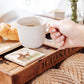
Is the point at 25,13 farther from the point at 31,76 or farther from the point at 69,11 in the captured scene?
the point at 31,76

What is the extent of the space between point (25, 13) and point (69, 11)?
18.7 inches

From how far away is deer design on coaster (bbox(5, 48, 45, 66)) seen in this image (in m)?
0.70

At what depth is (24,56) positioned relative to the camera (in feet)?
2.41

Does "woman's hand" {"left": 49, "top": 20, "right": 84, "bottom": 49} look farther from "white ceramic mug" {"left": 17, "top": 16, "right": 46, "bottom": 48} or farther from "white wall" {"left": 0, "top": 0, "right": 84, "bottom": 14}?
"white wall" {"left": 0, "top": 0, "right": 84, "bottom": 14}

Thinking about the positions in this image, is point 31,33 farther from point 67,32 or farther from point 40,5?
point 40,5

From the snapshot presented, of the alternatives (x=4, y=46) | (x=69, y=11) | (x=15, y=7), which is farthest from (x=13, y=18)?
(x=4, y=46)

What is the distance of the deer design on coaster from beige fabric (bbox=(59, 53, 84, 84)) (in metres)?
0.11

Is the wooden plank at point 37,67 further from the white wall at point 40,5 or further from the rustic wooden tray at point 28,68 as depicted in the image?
the white wall at point 40,5

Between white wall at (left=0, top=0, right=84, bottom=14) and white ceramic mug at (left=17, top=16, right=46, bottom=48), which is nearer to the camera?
white ceramic mug at (left=17, top=16, right=46, bottom=48)

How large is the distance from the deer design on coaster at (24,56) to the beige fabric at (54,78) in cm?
7

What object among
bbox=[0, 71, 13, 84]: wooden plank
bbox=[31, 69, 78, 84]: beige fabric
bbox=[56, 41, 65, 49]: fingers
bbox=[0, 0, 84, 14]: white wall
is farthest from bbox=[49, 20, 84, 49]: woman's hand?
bbox=[0, 0, 84, 14]: white wall

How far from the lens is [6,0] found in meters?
1.38

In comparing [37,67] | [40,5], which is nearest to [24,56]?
[37,67]

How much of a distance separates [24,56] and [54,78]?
5.3 inches
